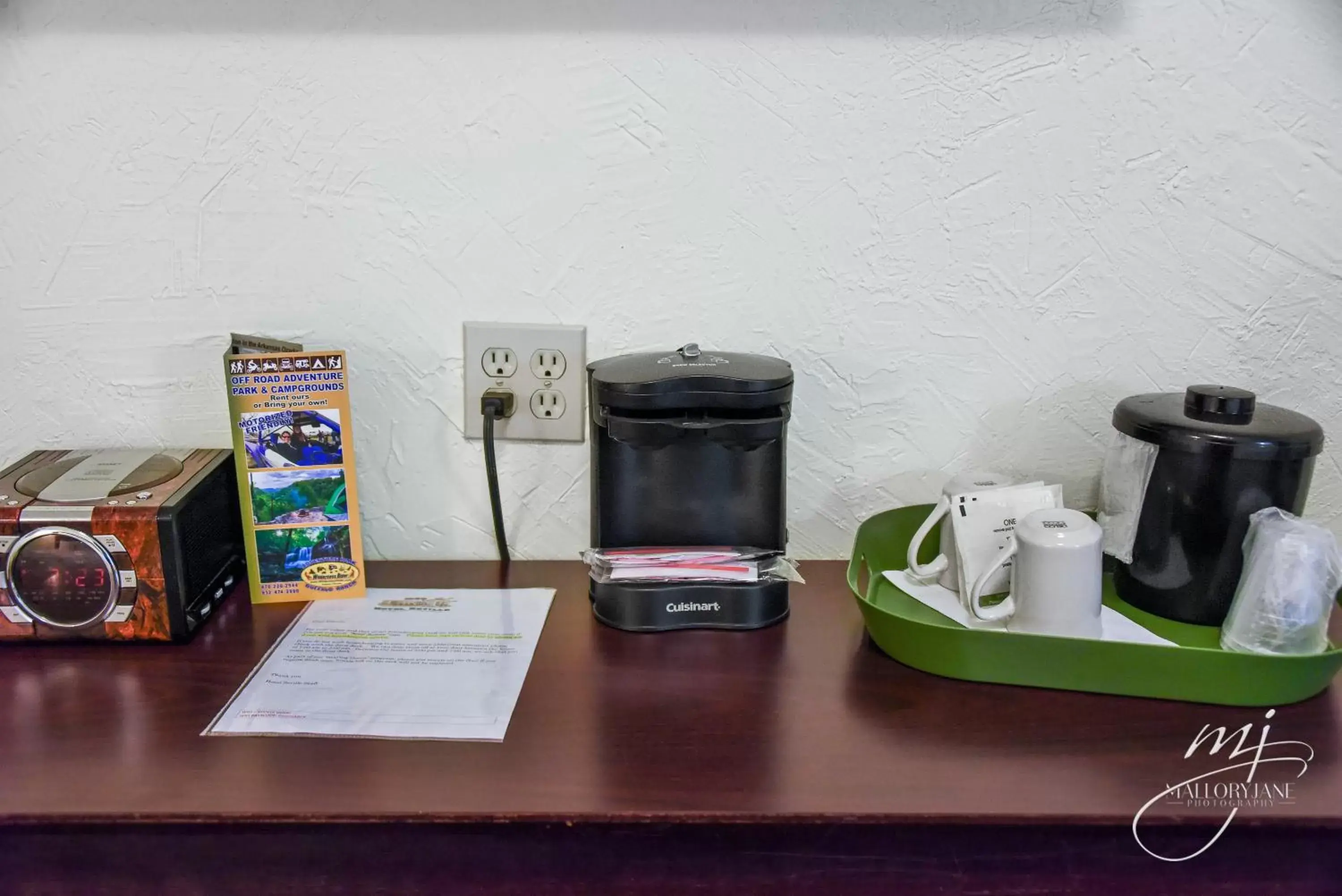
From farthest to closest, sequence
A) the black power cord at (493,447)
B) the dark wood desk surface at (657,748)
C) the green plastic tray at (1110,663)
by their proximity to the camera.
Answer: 1. the black power cord at (493,447)
2. the green plastic tray at (1110,663)
3. the dark wood desk surface at (657,748)

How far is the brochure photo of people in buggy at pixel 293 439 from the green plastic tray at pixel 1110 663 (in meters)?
0.47

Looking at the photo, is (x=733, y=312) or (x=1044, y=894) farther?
(x=733, y=312)

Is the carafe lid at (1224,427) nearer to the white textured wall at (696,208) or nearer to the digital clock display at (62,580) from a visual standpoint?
the white textured wall at (696,208)

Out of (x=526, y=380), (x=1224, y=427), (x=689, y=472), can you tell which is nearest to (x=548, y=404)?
(x=526, y=380)

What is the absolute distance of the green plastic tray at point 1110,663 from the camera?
0.69 m

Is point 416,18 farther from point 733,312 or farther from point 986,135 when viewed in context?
point 986,135

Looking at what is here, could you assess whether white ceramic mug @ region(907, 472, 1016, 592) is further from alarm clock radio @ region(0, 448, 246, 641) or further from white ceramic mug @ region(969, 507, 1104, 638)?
alarm clock radio @ region(0, 448, 246, 641)

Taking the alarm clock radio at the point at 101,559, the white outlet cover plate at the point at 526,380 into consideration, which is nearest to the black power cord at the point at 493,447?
the white outlet cover plate at the point at 526,380

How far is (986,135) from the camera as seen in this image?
882 mm

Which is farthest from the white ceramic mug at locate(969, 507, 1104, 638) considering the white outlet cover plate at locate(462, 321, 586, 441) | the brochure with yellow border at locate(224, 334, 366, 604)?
the brochure with yellow border at locate(224, 334, 366, 604)

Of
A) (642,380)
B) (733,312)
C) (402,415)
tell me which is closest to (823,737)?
(642,380)

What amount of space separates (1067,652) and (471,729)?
0.44 meters

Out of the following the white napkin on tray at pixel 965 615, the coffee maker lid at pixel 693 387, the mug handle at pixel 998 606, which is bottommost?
the white napkin on tray at pixel 965 615

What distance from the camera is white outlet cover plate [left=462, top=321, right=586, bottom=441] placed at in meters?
0.92
